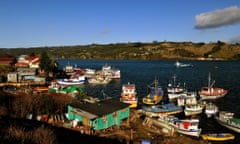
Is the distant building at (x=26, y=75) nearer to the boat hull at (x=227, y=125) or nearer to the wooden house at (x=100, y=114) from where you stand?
→ the wooden house at (x=100, y=114)

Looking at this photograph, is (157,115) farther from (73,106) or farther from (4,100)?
(4,100)

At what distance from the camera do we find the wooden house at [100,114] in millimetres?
27328

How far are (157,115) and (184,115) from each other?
19.0 ft

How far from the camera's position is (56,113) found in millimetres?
32875

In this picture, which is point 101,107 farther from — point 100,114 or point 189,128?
point 189,128

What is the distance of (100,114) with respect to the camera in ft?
90.7

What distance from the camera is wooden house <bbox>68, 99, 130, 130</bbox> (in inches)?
1076

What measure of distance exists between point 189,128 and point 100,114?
13.4 meters

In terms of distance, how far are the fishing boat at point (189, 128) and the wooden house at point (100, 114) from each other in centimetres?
809

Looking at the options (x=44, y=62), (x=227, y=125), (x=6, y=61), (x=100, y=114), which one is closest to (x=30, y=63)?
(x=6, y=61)

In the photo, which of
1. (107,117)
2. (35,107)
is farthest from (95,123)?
(35,107)

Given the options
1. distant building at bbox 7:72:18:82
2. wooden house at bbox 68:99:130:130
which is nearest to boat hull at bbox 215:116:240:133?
wooden house at bbox 68:99:130:130

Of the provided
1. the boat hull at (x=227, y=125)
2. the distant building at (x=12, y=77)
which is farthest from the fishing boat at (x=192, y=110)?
the distant building at (x=12, y=77)

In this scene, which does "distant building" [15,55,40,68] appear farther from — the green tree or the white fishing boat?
the white fishing boat
